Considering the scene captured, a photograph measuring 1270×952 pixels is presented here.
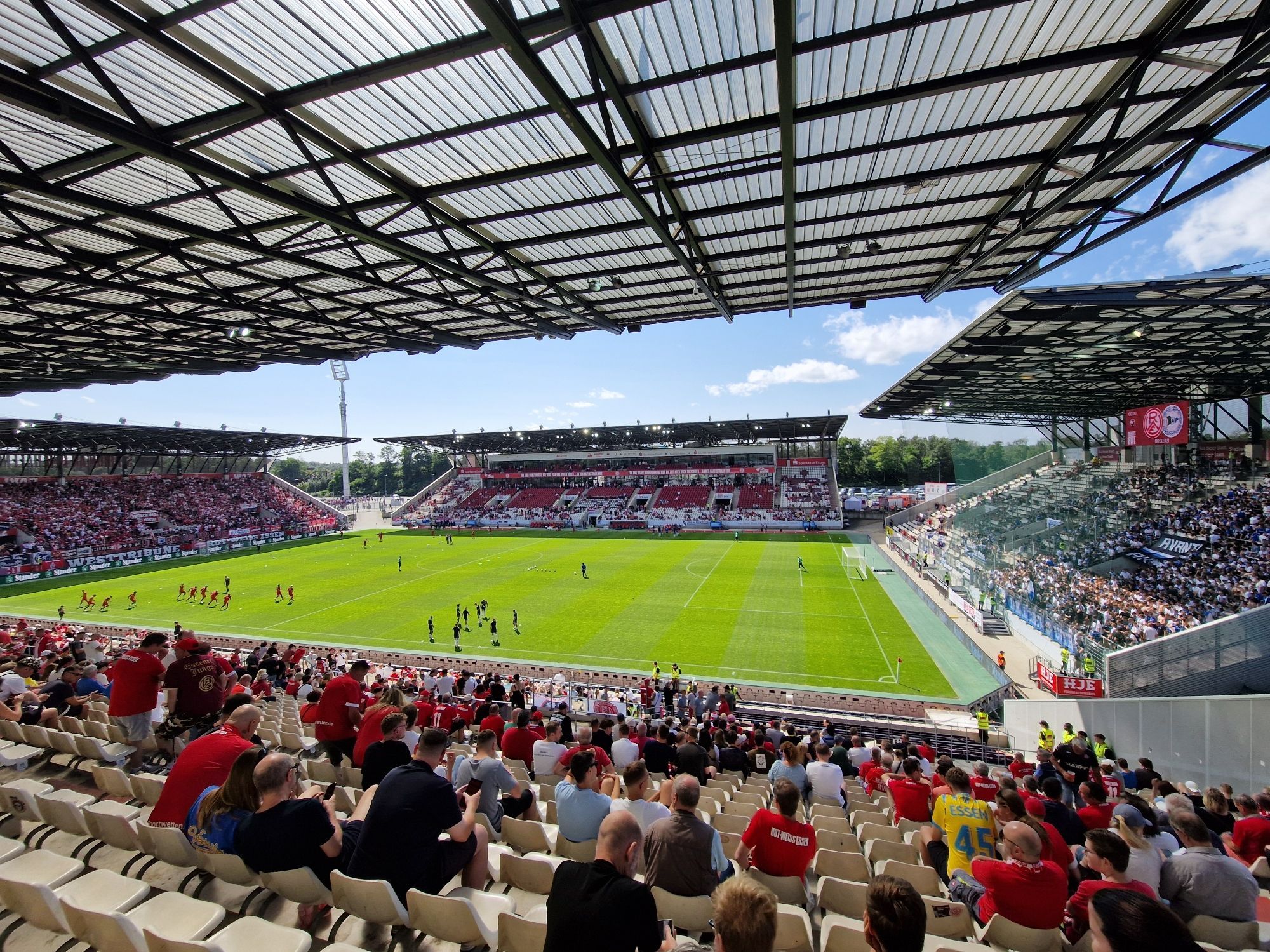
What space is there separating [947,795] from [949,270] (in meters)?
9.71

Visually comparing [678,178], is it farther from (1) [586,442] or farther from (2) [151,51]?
(1) [586,442]

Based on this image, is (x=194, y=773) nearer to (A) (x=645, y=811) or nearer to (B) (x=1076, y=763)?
(A) (x=645, y=811)

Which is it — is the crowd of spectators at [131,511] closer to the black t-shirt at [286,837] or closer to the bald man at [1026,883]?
the black t-shirt at [286,837]

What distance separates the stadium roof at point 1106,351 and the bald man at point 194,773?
57.3ft

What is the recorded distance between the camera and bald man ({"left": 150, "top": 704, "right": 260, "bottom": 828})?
11.8 ft

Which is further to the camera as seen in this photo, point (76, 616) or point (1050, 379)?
point (1050, 379)

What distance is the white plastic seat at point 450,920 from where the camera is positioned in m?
2.76

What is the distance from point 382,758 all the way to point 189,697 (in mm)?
3691

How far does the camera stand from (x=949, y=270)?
1059 cm

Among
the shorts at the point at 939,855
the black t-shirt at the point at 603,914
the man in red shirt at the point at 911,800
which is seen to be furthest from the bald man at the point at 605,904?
the man in red shirt at the point at 911,800

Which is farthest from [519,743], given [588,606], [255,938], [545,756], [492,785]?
[588,606]

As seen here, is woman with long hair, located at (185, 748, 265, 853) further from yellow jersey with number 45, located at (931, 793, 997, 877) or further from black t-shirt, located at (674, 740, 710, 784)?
yellow jersey with number 45, located at (931, 793, 997, 877)

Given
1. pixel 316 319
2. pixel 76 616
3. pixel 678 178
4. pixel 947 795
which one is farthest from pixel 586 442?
pixel 947 795

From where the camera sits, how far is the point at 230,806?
3.31 meters
